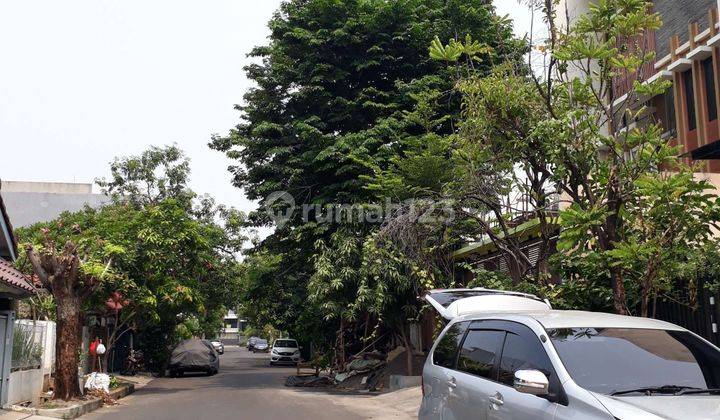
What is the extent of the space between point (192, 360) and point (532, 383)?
91.2 ft

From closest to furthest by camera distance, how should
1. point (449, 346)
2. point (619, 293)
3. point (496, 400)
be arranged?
point (496, 400) < point (449, 346) < point (619, 293)

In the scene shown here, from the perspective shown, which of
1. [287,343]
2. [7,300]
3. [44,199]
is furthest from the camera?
[44,199]

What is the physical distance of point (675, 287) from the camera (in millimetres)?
9766

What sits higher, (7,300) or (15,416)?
(7,300)

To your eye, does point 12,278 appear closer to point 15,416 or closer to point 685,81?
point 15,416

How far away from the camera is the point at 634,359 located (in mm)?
5109

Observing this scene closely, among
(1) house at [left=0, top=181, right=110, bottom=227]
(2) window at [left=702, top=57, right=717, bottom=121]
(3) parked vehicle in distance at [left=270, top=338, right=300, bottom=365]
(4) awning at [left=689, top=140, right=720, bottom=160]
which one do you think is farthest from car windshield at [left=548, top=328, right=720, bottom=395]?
(1) house at [left=0, top=181, right=110, bottom=227]

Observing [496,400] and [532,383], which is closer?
[532,383]

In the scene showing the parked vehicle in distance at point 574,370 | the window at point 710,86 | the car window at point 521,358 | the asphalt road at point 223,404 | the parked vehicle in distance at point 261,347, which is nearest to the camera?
the parked vehicle in distance at point 574,370

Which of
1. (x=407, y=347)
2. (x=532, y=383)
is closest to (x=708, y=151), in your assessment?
(x=532, y=383)

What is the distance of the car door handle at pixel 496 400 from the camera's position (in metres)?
5.34

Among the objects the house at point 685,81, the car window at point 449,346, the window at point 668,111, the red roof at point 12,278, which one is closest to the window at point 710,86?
the house at point 685,81

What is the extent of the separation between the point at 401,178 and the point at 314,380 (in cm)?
958

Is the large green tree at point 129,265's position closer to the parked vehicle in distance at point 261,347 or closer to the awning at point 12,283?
the awning at point 12,283
